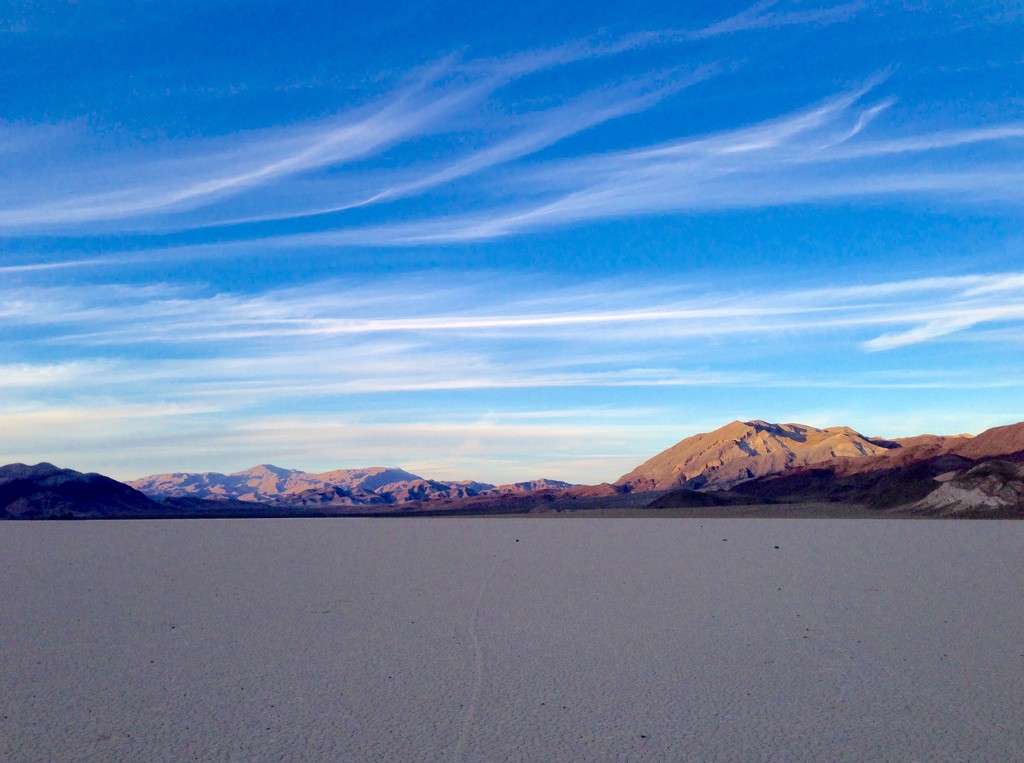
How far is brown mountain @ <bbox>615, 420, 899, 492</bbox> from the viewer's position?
385ft

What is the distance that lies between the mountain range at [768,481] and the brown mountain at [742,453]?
233mm

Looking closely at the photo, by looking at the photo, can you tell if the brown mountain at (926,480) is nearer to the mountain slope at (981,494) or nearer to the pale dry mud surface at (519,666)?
the mountain slope at (981,494)

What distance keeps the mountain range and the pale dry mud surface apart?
148ft

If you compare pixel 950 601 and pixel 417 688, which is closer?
pixel 417 688

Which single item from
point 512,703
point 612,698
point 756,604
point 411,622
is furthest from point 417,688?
point 756,604

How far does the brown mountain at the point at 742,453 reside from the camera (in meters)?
118

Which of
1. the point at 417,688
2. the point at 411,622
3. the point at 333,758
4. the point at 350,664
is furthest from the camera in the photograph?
the point at 411,622

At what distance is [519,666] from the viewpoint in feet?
31.9

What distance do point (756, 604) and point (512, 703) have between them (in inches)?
290

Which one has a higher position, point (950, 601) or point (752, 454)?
point (752, 454)

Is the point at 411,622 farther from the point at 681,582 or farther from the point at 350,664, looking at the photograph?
the point at 681,582

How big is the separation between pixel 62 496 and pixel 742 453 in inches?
3505

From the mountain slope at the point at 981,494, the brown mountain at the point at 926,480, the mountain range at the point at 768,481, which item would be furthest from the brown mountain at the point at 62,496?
the mountain slope at the point at 981,494

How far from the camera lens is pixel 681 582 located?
57.8 ft
